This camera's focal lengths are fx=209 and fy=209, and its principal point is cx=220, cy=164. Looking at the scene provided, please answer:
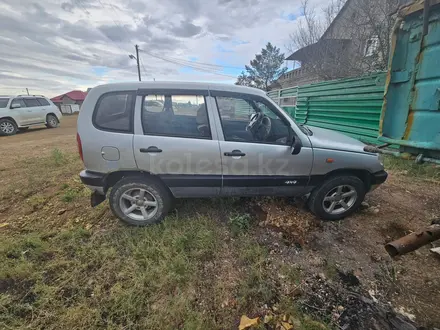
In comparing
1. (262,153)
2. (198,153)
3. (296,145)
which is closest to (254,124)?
(262,153)

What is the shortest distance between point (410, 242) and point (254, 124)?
200cm

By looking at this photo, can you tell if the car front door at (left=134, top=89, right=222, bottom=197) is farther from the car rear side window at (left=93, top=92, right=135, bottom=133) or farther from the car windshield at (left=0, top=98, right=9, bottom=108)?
the car windshield at (left=0, top=98, right=9, bottom=108)

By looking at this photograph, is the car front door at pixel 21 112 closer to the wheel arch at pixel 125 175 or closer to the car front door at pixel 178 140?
the wheel arch at pixel 125 175

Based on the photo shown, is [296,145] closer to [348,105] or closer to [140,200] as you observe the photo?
[140,200]

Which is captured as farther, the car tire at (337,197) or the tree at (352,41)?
the tree at (352,41)

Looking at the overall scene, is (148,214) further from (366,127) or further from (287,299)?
(366,127)

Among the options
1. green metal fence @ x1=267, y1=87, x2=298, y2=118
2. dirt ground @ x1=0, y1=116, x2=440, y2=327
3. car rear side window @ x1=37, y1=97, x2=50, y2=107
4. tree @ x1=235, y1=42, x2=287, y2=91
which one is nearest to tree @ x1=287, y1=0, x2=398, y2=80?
green metal fence @ x1=267, y1=87, x2=298, y2=118

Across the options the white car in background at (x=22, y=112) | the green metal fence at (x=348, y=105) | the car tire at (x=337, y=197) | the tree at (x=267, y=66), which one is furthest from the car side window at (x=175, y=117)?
the tree at (x=267, y=66)

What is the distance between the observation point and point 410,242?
124cm

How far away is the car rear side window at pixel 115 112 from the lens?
2.36 metres

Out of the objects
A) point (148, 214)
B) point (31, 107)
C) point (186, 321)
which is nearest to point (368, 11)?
point (148, 214)

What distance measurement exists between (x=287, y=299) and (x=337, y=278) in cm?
58

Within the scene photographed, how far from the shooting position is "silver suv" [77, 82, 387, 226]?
2.36m

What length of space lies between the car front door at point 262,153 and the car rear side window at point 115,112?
0.98 m
